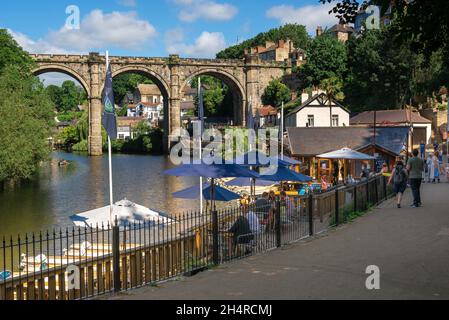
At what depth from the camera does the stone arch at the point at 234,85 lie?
276ft

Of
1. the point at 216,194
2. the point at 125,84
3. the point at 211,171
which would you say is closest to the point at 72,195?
the point at 216,194

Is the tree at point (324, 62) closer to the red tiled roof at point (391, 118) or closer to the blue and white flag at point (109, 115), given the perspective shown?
the red tiled roof at point (391, 118)

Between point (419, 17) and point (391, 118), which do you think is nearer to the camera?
point (419, 17)

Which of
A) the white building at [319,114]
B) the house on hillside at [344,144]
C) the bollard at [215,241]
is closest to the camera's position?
the bollard at [215,241]

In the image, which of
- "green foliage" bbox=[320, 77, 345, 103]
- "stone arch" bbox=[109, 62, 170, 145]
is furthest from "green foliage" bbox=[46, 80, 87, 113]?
"green foliage" bbox=[320, 77, 345, 103]

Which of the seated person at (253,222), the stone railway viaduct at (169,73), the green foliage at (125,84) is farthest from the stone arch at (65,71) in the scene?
the green foliage at (125,84)

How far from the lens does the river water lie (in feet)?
86.2

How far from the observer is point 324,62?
71.1m

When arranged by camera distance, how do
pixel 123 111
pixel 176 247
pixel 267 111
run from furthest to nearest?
1. pixel 123 111
2. pixel 267 111
3. pixel 176 247

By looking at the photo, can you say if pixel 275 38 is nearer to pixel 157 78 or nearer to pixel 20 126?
pixel 157 78

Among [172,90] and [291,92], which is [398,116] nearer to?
[291,92]

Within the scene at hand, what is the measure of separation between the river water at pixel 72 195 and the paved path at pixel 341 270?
599 inches

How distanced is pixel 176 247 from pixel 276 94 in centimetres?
7392

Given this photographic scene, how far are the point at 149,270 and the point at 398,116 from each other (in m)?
A: 44.9
